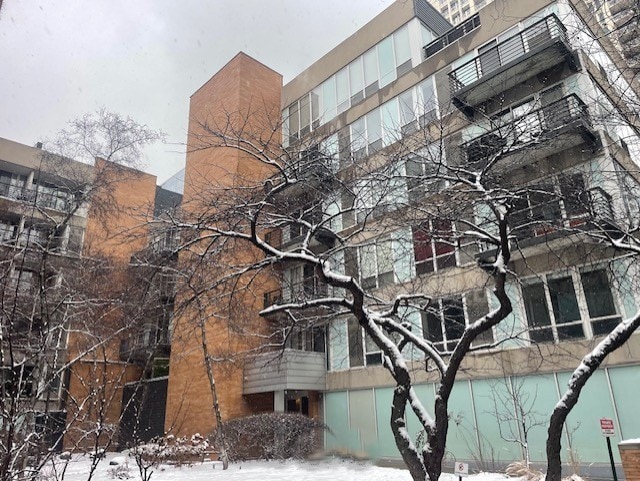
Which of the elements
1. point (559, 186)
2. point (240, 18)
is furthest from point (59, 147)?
point (559, 186)

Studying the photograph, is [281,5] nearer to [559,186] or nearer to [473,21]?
[559,186]

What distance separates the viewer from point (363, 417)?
1792 centimetres

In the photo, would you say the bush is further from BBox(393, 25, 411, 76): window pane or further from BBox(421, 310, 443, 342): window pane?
BBox(393, 25, 411, 76): window pane

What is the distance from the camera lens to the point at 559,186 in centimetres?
912

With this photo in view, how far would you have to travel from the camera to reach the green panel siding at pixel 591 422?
12.4 m

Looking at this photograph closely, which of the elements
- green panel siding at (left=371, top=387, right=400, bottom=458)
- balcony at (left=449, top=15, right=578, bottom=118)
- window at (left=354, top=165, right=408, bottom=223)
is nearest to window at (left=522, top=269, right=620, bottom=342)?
green panel siding at (left=371, top=387, right=400, bottom=458)

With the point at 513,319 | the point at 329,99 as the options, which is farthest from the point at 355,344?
the point at 329,99

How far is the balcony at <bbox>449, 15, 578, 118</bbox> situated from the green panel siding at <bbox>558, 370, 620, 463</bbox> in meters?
8.31

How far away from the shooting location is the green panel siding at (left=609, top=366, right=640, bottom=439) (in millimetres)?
12203

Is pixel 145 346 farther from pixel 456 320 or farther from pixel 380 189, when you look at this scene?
pixel 380 189

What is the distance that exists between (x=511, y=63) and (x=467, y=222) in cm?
958

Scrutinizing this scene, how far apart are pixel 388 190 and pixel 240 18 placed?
151 inches

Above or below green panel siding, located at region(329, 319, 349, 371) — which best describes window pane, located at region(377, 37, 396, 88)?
above

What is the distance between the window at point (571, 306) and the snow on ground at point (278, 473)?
176 inches
